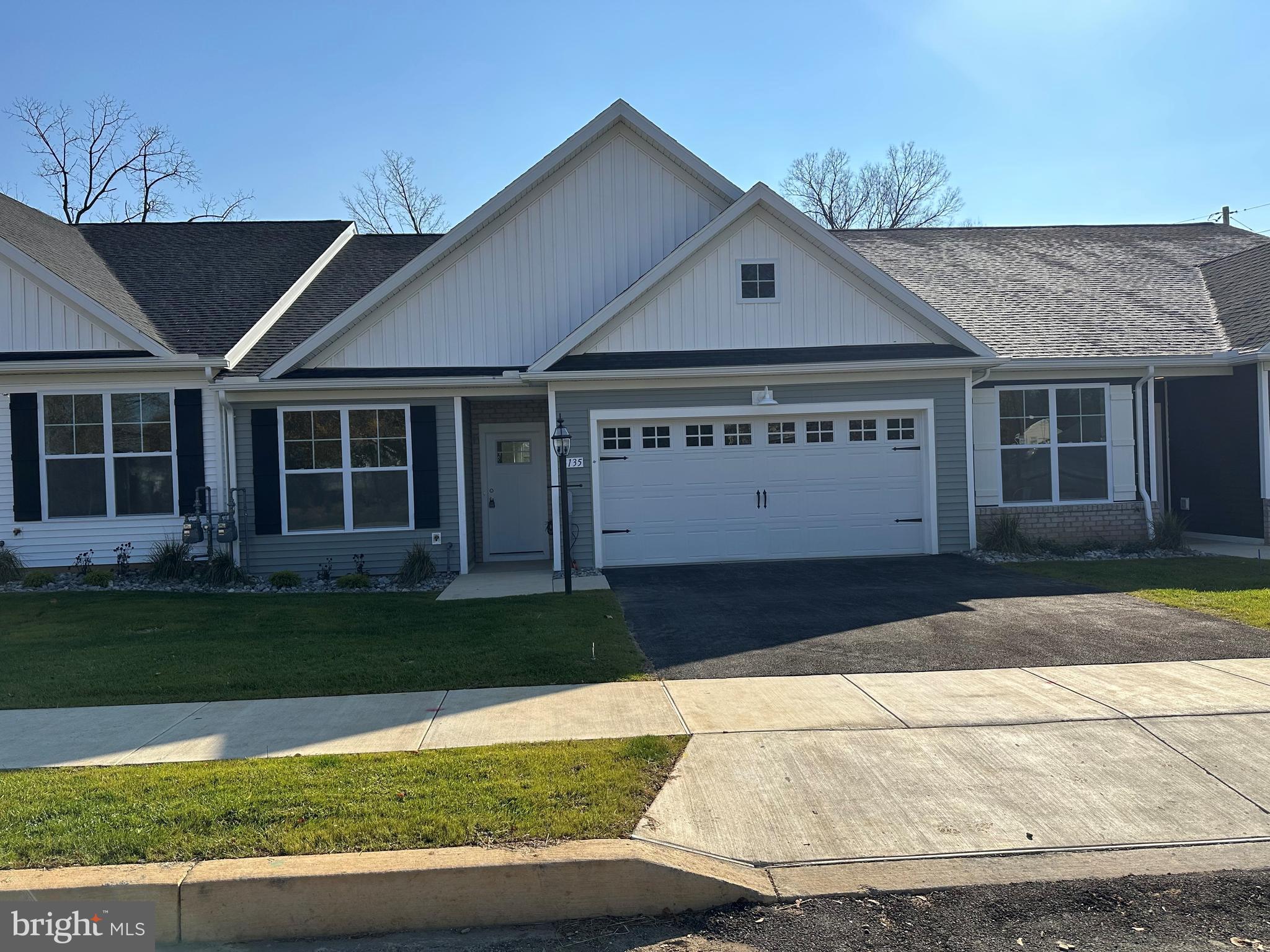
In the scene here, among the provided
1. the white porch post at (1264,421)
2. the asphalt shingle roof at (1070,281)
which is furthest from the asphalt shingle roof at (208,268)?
the white porch post at (1264,421)

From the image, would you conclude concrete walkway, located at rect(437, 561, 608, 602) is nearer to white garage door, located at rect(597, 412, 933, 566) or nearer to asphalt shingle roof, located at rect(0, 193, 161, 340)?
white garage door, located at rect(597, 412, 933, 566)

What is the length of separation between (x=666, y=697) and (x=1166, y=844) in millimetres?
3597

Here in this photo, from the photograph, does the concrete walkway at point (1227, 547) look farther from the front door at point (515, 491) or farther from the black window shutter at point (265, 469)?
the black window shutter at point (265, 469)

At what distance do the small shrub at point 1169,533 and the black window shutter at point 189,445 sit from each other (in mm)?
14843

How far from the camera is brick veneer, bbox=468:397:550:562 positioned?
54.0 feet

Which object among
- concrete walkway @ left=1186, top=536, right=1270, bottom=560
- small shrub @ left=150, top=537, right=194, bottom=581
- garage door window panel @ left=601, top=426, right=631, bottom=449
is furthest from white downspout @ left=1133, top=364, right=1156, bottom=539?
small shrub @ left=150, top=537, right=194, bottom=581

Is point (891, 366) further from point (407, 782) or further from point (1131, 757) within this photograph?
point (407, 782)

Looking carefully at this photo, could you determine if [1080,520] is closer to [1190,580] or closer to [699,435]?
[1190,580]

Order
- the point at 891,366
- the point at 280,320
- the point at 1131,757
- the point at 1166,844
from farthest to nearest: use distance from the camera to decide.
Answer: the point at 280,320, the point at 891,366, the point at 1131,757, the point at 1166,844

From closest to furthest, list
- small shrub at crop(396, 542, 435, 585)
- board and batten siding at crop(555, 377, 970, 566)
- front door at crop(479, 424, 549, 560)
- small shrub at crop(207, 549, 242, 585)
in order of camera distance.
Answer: small shrub at crop(207, 549, 242, 585) < small shrub at crop(396, 542, 435, 585) < board and batten siding at crop(555, 377, 970, 566) < front door at crop(479, 424, 549, 560)

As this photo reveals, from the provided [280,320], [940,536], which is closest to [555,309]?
[280,320]

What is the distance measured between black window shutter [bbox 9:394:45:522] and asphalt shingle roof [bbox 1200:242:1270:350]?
18648 millimetres

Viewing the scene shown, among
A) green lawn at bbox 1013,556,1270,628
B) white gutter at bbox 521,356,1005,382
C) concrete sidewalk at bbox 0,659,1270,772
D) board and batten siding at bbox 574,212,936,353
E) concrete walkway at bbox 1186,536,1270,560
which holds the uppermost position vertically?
board and batten siding at bbox 574,212,936,353

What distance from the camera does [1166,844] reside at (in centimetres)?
482
